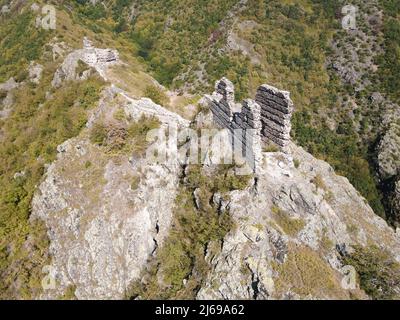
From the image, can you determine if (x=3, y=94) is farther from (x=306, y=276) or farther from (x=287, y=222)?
(x=306, y=276)

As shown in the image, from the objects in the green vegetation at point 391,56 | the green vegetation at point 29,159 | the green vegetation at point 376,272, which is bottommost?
the green vegetation at point 391,56

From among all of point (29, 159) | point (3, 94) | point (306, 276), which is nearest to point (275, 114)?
point (306, 276)

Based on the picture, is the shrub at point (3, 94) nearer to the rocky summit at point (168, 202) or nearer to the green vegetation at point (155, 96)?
the rocky summit at point (168, 202)

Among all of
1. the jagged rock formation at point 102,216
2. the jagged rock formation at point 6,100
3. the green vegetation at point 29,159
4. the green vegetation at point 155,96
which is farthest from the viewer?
the jagged rock formation at point 6,100

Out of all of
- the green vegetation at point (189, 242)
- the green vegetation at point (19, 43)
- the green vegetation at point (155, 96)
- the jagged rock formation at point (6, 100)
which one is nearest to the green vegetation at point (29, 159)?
the jagged rock formation at point (6, 100)

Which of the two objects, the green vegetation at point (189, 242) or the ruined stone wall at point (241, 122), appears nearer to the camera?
the green vegetation at point (189, 242)

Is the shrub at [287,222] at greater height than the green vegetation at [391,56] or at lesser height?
greater

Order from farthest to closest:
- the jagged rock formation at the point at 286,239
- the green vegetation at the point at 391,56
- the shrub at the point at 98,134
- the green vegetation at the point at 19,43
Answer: the green vegetation at the point at 391,56 → the green vegetation at the point at 19,43 → the shrub at the point at 98,134 → the jagged rock formation at the point at 286,239

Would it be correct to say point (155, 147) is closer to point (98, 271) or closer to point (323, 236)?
point (98, 271)
